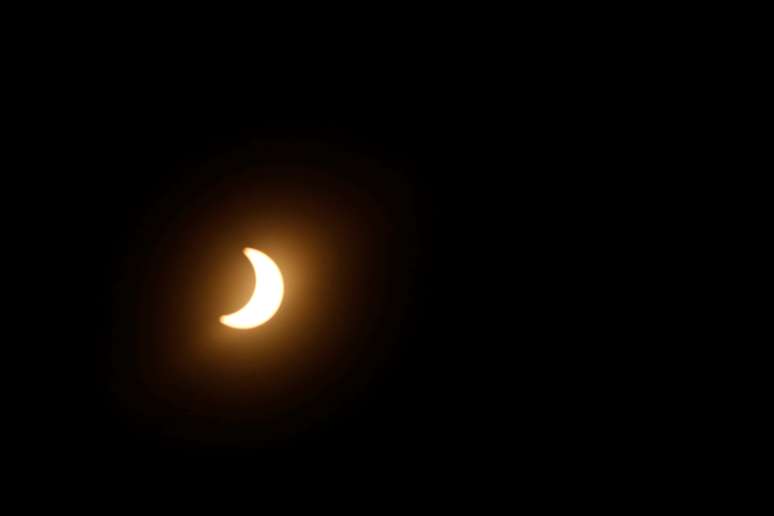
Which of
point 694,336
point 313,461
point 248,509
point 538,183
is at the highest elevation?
point 538,183

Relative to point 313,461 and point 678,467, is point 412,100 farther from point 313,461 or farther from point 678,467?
point 678,467

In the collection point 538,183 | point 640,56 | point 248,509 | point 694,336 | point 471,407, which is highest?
point 640,56

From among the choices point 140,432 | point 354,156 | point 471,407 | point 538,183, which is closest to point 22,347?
point 140,432

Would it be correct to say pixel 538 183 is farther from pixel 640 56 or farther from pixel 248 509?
pixel 248 509

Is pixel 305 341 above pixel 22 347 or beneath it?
above

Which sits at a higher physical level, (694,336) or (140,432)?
(694,336)

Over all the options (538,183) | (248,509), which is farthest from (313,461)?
(538,183)
